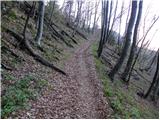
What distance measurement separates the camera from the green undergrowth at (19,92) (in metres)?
7.88

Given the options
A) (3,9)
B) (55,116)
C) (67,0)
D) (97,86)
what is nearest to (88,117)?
(55,116)

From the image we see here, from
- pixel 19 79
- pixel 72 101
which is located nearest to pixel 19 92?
pixel 19 79

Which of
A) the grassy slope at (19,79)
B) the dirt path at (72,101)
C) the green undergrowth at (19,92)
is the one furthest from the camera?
the dirt path at (72,101)

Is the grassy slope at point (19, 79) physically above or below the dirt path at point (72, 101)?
above

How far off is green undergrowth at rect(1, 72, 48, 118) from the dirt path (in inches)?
13.3

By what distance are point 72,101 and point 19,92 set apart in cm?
233

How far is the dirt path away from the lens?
8688mm

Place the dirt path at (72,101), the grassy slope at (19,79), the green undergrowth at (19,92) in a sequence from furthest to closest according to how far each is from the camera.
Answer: the dirt path at (72,101) < the grassy slope at (19,79) < the green undergrowth at (19,92)

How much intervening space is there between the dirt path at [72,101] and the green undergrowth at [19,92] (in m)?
0.34

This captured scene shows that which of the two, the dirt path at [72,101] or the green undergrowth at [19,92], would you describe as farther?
the dirt path at [72,101]

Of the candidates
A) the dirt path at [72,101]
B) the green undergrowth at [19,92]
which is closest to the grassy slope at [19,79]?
the green undergrowth at [19,92]

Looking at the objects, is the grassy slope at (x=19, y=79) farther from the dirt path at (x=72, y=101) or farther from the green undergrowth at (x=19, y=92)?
the dirt path at (x=72, y=101)

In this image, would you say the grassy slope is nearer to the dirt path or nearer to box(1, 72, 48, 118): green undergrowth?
box(1, 72, 48, 118): green undergrowth

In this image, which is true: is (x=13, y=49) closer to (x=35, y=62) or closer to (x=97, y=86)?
(x=35, y=62)
